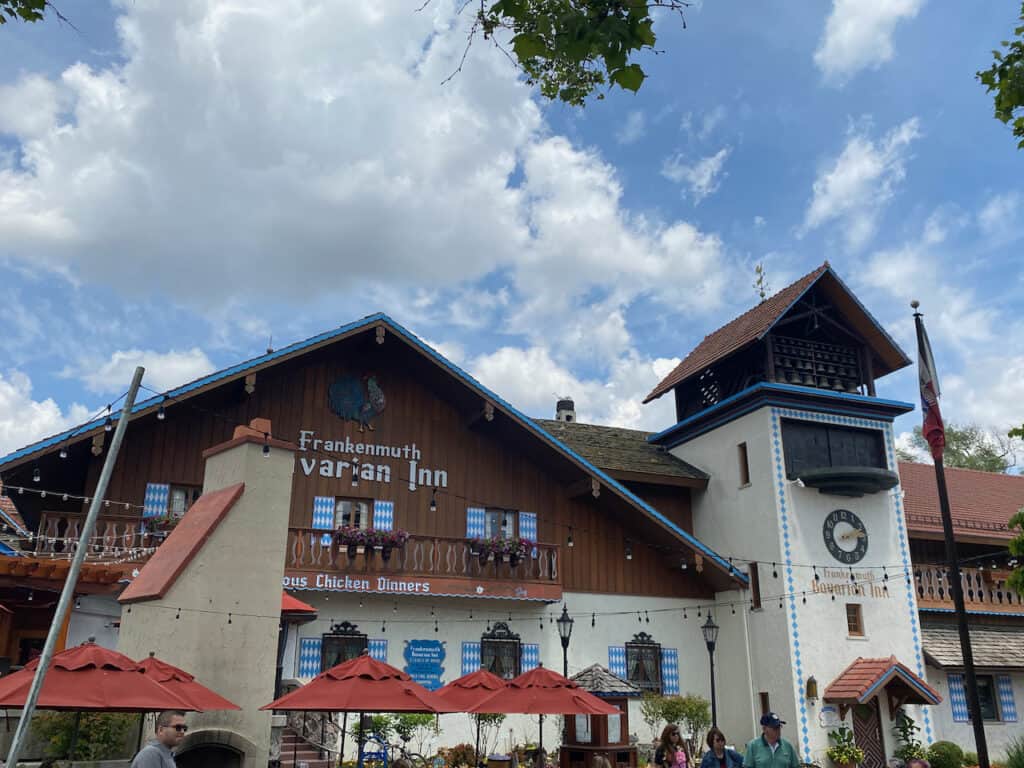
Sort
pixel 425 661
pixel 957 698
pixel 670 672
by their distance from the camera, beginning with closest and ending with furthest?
pixel 425 661 → pixel 670 672 → pixel 957 698

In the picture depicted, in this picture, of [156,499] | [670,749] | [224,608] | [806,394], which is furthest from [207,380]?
[806,394]

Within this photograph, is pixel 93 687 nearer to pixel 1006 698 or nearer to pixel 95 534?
pixel 95 534

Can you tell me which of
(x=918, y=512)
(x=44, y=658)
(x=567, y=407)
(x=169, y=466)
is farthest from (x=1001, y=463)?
(x=44, y=658)

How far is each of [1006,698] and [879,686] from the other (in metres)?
6.16

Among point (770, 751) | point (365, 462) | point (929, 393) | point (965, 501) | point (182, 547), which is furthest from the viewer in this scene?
point (965, 501)

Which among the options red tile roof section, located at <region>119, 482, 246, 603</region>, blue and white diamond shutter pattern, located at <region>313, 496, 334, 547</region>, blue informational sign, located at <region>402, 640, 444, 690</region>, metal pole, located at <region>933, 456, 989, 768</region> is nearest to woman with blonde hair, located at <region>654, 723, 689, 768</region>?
metal pole, located at <region>933, 456, 989, 768</region>

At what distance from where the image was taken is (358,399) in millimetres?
20531

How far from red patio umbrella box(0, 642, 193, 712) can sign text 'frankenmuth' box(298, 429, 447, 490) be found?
421 inches

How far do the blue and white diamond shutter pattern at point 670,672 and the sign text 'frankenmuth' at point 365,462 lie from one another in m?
6.55

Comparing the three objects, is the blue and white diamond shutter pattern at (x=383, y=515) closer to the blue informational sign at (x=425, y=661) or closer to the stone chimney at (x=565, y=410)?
the blue informational sign at (x=425, y=661)

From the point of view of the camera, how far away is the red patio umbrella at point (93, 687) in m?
8.24

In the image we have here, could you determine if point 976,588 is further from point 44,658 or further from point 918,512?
point 44,658

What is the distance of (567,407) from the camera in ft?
96.9

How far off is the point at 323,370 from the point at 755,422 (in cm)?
1009
